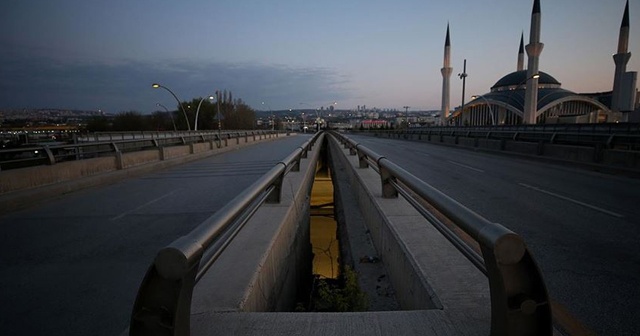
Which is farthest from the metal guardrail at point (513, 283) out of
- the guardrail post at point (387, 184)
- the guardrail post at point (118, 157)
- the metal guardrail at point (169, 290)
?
the guardrail post at point (118, 157)

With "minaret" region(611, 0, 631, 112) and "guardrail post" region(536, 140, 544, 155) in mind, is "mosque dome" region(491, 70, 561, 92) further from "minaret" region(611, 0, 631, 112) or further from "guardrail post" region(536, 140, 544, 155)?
Result: "guardrail post" region(536, 140, 544, 155)

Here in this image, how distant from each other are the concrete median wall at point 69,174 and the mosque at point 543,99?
2967 inches

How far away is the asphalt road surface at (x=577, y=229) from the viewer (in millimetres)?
3172

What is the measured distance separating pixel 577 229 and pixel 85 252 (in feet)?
26.1

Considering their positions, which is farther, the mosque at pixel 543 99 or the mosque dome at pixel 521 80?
the mosque dome at pixel 521 80

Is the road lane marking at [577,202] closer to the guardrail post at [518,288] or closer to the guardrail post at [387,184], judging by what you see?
the guardrail post at [387,184]

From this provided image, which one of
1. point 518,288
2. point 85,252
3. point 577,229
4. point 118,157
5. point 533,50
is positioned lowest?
point 85,252

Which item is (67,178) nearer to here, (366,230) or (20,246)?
(20,246)

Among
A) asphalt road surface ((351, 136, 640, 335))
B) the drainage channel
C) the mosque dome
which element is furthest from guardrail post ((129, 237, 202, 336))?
the mosque dome

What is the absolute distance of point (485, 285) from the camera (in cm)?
298

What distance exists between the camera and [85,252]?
17.1 feet

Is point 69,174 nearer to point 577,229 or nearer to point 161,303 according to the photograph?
point 161,303

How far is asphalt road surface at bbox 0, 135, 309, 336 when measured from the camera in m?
3.42

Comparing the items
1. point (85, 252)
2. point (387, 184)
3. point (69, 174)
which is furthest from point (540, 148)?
point (69, 174)
